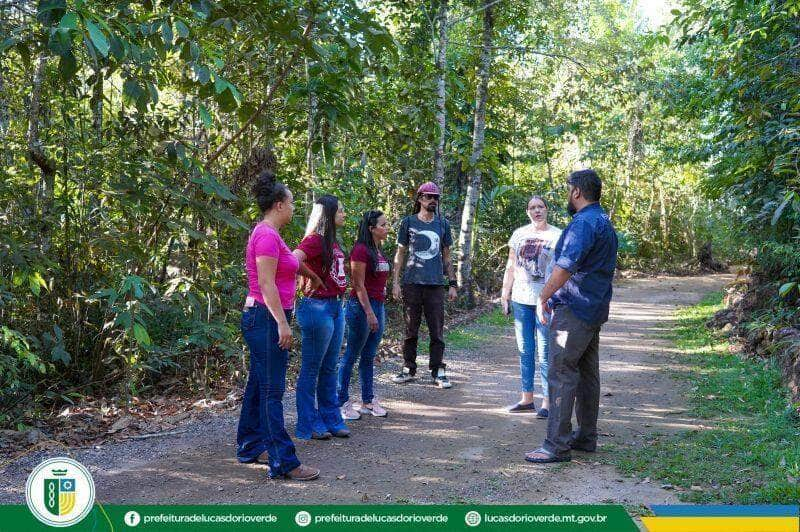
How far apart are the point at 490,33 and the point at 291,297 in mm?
9779

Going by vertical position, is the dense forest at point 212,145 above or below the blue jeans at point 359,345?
above

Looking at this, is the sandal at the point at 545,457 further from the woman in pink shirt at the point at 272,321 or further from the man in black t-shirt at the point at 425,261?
A: the man in black t-shirt at the point at 425,261

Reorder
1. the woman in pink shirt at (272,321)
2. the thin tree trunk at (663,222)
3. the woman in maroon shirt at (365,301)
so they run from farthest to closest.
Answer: the thin tree trunk at (663,222)
the woman in maroon shirt at (365,301)
the woman in pink shirt at (272,321)

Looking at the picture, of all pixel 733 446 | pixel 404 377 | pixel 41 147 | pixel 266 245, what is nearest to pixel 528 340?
pixel 404 377

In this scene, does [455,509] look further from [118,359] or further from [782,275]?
[782,275]

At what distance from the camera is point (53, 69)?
6.47 m

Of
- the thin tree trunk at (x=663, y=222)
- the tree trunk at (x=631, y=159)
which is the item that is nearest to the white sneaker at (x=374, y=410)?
the tree trunk at (x=631, y=159)

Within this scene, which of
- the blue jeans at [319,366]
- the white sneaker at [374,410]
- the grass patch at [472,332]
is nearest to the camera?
the blue jeans at [319,366]

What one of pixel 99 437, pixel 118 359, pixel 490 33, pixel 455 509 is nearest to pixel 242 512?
pixel 455 509

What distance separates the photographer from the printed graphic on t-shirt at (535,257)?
660 cm

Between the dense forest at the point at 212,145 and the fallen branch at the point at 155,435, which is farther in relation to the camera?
the fallen branch at the point at 155,435

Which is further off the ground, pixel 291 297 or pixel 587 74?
pixel 587 74

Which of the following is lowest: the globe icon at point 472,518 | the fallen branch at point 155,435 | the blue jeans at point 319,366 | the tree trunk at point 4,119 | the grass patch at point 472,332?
the fallen branch at point 155,435

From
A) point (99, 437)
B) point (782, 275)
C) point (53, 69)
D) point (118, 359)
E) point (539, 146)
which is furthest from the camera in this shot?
point (539, 146)
